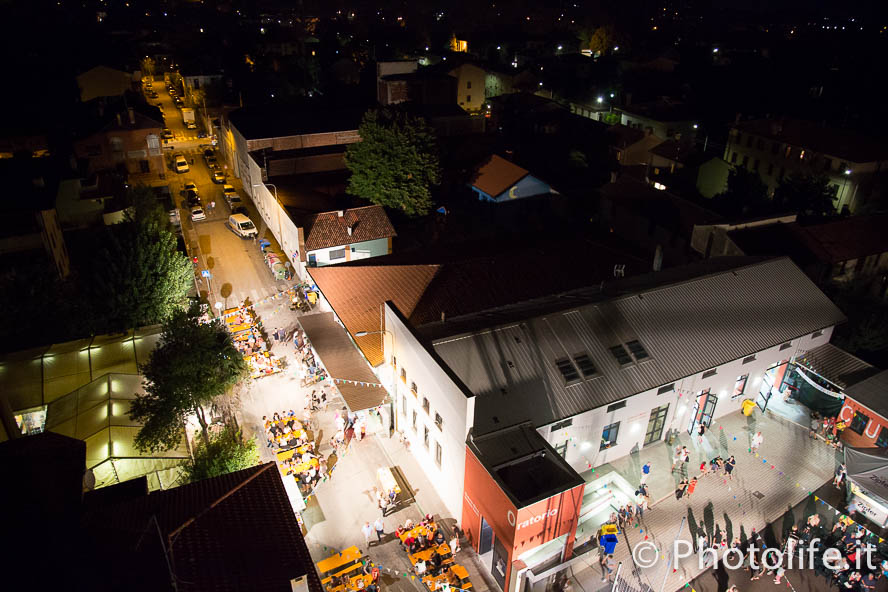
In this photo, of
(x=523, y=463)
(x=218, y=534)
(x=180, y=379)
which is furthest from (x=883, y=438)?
(x=180, y=379)

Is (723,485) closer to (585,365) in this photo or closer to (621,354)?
(621,354)

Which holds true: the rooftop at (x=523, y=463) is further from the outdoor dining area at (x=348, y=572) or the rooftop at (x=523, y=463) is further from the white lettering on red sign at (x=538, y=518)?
the outdoor dining area at (x=348, y=572)

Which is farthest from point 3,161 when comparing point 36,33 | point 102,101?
point 36,33

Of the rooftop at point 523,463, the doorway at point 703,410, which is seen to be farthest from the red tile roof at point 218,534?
the doorway at point 703,410

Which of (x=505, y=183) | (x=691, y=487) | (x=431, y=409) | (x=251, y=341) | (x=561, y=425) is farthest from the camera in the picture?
(x=505, y=183)

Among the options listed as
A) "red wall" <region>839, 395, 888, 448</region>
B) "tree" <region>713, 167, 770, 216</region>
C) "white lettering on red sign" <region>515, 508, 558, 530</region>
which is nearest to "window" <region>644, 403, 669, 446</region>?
"red wall" <region>839, 395, 888, 448</region>

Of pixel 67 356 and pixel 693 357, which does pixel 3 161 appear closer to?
pixel 67 356

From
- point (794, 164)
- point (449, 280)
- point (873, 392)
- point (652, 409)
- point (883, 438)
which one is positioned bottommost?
point (883, 438)
